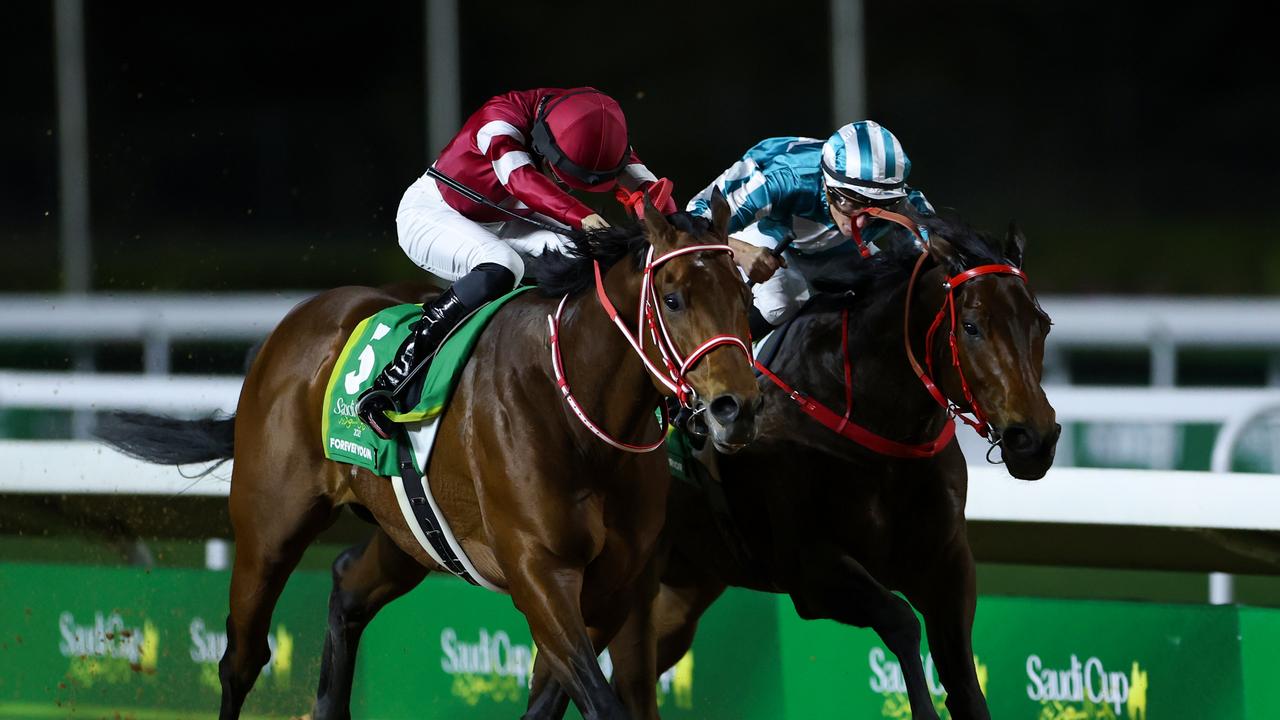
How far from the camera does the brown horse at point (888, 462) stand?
2.96 meters

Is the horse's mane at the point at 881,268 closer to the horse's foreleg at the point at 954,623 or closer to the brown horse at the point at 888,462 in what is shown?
the brown horse at the point at 888,462

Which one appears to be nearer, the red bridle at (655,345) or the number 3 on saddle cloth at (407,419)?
the red bridle at (655,345)

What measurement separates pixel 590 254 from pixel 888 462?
81cm

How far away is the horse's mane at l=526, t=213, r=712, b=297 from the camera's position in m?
2.70

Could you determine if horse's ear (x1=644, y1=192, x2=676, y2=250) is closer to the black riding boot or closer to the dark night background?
the black riding boot

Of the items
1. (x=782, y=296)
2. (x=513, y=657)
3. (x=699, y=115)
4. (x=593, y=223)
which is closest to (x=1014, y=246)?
(x=782, y=296)

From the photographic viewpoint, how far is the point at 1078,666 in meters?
3.96

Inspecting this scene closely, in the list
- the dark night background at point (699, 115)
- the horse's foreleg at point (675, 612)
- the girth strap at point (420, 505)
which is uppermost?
the dark night background at point (699, 115)

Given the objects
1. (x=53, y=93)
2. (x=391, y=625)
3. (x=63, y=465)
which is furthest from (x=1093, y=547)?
(x=53, y=93)

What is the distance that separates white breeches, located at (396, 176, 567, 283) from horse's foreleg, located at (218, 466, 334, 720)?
0.61 meters

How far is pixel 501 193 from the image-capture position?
3.43 m

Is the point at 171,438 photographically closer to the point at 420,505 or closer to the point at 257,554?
the point at 257,554

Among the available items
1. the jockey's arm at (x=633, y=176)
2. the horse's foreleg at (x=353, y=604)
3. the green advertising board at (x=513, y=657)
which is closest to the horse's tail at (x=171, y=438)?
the horse's foreleg at (x=353, y=604)

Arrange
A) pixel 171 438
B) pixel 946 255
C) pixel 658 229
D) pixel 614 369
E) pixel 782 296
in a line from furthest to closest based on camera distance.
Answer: pixel 171 438 < pixel 782 296 < pixel 946 255 < pixel 614 369 < pixel 658 229
